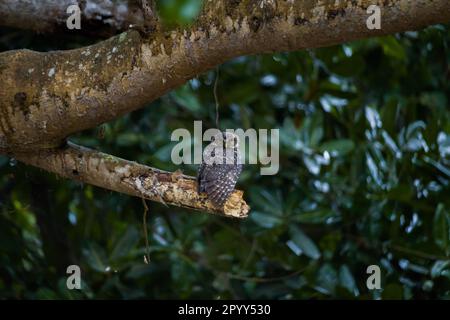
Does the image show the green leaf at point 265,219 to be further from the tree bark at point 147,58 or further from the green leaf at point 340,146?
the tree bark at point 147,58

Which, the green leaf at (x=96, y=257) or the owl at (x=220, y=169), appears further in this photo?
the green leaf at (x=96, y=257)

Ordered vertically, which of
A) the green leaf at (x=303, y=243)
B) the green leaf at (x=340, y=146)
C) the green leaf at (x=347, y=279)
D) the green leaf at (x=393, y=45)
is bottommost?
the green leaf at (x=347, y=279)

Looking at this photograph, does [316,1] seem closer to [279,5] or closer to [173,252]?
[279,5]

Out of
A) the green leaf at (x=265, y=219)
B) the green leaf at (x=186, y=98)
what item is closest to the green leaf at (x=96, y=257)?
the green leaf at (x=265, y=219)

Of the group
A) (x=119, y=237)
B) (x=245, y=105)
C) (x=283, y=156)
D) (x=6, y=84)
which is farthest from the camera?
(x=245, y=105)
